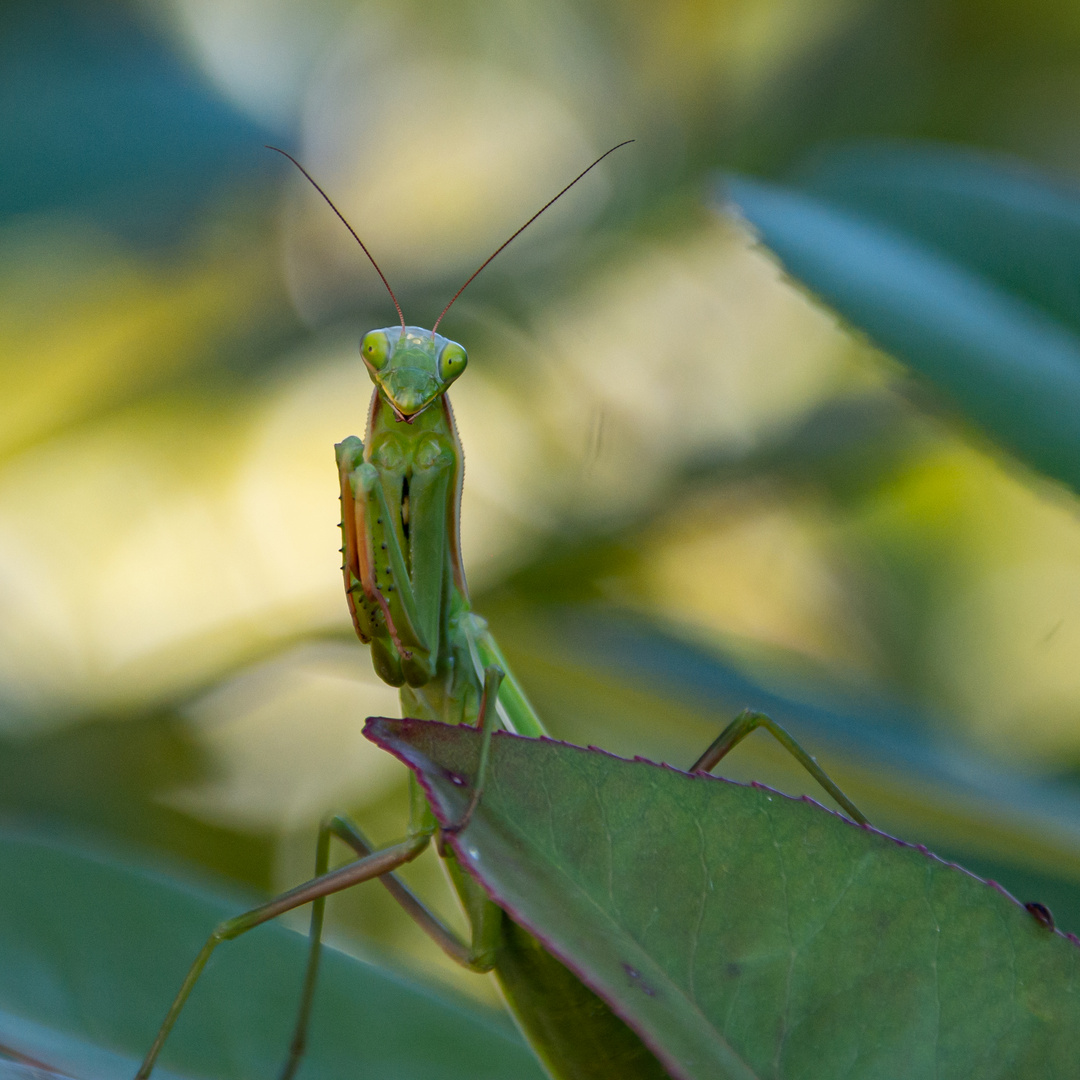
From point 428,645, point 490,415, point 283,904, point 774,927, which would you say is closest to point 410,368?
point 428,645

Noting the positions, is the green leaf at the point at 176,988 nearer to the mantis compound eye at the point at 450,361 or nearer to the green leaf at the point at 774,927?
the green leaf at the point at 774,927

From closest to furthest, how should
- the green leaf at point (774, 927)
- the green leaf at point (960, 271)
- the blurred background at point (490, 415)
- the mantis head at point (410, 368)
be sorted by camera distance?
the green leaf at point (774, 927) < the green leaf at point (960, 271) < the mantis head at point (410, 368) < the blurred background at point (490, 415)

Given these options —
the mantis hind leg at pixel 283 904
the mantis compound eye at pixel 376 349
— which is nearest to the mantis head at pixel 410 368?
the mantis compound eye at pixel 376 349

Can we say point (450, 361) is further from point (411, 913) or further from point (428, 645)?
point (411, 913)

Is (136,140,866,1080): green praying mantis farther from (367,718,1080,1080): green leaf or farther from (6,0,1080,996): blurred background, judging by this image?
(367,718,1080,1080): green leaf

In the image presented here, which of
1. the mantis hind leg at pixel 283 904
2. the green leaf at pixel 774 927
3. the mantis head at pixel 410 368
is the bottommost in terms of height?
the mantis hind leg at pixel 283 904

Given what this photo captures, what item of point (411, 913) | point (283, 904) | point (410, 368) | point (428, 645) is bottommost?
point (411, 913)

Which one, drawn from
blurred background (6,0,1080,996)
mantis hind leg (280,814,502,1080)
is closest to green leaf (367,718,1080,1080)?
mantis hind leg (280,814,502,1080)

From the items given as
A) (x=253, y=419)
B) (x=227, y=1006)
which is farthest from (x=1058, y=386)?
(x=253, y=419)
